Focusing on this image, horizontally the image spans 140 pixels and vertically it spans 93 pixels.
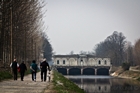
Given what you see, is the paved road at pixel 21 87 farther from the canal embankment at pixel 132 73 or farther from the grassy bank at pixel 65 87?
the canal embankment at pixel 132 73

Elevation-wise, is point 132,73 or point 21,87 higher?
point 21,87

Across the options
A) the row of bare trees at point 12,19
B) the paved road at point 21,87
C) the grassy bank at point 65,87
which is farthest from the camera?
the row of bare trees at point 12,19

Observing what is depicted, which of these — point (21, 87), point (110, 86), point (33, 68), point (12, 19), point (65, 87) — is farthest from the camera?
point (110, 86)

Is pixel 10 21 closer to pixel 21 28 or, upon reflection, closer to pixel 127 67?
pixel 21 28

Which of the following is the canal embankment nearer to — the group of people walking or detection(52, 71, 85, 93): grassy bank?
detection(52, 71, 85, 93): grassy bank

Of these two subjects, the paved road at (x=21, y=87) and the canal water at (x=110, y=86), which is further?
the canal water at (x=110, y=86)

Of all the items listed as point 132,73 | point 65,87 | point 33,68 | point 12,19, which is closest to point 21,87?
point 65,87

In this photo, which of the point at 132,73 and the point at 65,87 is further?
the point at 132,73

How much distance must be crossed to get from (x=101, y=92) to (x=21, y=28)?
458 inches

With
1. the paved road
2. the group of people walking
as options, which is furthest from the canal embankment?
the paved road

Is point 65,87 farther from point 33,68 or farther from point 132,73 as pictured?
point 132,73

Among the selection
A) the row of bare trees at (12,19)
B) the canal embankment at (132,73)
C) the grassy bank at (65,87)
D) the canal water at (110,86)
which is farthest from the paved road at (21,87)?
the canal embankment at (132,73)

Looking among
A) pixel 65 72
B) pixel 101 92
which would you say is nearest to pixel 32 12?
pixel 101 92

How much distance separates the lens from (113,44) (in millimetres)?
125375
